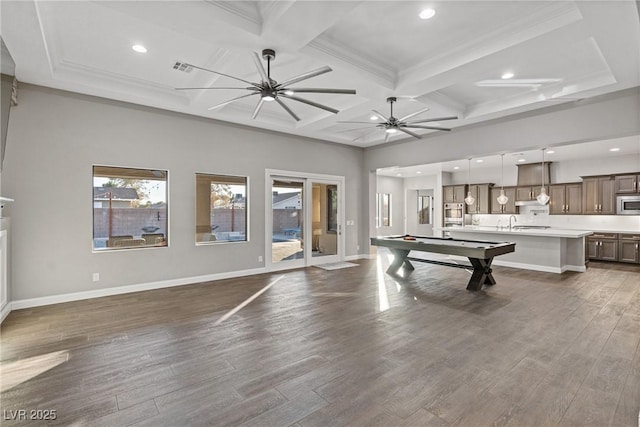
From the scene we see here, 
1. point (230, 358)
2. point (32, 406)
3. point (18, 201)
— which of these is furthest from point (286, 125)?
point (32, 406)

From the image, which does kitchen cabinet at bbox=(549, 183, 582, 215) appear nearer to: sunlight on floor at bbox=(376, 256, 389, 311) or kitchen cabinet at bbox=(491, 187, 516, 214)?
kitchen cabinet at bbox=(491, 187, 516, 214)

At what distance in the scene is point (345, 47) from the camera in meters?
3.77

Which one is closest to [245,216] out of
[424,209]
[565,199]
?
[565,199]

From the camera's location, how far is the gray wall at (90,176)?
4363 mm

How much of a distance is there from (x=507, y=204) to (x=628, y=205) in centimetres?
294

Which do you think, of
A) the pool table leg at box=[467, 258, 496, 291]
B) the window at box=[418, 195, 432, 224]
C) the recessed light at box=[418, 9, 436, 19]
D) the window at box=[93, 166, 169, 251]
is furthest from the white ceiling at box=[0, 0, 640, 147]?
the window at box=[418, 195, 432, 224]

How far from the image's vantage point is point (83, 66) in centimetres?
424

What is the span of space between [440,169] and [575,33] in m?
8.60

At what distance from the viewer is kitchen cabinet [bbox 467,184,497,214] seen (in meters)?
11.0

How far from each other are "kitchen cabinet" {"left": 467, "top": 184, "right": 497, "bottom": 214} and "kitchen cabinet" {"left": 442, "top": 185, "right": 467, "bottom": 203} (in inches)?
12.9

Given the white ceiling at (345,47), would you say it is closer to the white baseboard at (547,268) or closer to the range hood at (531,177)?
the white baseboard at (547,268)

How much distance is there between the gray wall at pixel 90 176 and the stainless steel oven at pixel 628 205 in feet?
31.0

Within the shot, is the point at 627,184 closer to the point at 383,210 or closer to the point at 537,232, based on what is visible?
the point at 537,232

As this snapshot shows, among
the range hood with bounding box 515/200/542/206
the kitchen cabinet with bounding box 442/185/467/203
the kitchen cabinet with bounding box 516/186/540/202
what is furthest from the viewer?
the kitchen cabinet with bounding box 442/185/467/203
